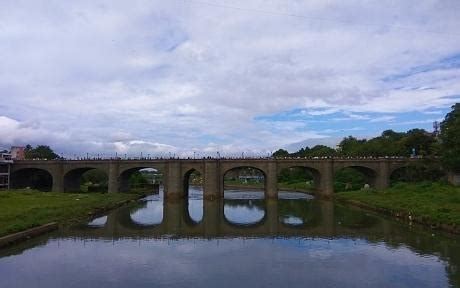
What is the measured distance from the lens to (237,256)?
2561 cm

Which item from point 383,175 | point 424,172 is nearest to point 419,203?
point 424,172

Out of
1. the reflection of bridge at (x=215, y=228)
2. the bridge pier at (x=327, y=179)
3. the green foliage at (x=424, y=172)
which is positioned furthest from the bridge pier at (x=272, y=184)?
the reflection of bridge at (x=215, y=228)

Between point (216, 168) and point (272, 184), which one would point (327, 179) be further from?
point (216, 168)

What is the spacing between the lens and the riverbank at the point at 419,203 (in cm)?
3566

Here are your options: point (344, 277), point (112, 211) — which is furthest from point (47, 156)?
point (344, 277)

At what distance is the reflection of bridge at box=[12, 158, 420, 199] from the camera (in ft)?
240

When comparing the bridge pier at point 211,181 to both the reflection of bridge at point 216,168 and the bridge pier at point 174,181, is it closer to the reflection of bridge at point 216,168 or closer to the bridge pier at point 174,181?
the reflection of bridge at point 216,168

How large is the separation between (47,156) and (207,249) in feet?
312

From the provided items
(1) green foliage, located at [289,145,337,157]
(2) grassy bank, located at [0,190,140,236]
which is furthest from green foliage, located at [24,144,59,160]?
(1) green foliage, located at [289,145,337,157]

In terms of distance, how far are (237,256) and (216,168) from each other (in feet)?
158

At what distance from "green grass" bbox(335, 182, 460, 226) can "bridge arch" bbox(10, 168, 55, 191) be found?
51684 millimetres

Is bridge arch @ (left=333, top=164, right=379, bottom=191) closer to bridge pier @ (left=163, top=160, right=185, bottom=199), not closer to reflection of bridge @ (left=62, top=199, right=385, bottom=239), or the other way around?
bridge pier @ (left=163, top=160, right=185, bottom=199)

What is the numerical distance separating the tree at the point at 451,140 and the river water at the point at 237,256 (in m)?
25.4

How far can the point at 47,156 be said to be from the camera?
113188 millimetres
